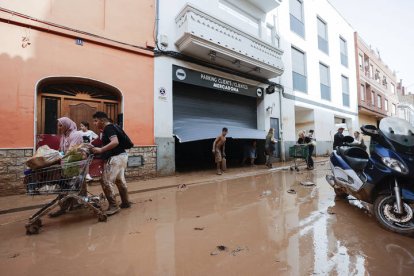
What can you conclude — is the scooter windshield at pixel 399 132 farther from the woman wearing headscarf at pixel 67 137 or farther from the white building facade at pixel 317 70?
the white building facade at pixel 317 70

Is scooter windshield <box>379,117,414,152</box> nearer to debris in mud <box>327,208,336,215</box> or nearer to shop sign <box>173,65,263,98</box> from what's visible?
debris in mud <box>327,208,336,215</box>

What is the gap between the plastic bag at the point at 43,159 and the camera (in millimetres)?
2971

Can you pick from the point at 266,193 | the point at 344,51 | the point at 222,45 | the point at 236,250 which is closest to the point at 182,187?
the point at 266,193

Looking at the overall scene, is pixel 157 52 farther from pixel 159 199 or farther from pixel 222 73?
pixel 159 199

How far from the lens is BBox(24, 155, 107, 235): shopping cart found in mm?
3062

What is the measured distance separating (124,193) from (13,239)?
1.66 meters

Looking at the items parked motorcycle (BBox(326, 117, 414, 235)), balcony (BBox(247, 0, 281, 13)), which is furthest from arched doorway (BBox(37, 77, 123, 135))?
balcony (BBox(247, 0, 281, 13))

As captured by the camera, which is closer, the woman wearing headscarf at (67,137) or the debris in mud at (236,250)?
the debris in mud at (236,250)

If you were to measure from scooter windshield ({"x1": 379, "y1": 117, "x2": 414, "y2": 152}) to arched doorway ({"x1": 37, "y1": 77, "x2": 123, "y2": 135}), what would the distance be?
267 inches

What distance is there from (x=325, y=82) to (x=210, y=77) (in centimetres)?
1219

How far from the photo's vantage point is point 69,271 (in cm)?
208

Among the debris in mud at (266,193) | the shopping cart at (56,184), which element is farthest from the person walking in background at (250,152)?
the shopping cart at (56,184)

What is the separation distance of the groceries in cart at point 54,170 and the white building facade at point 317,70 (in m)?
11.7

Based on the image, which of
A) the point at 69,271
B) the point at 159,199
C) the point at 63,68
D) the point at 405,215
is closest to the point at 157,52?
the point at 63,68
